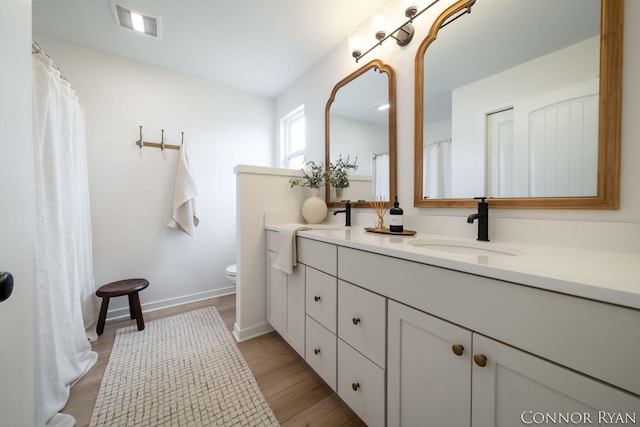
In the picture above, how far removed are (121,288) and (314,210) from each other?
1674 mm

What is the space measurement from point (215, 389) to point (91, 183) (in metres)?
2.02

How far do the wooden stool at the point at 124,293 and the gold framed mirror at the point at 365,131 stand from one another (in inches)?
69.6

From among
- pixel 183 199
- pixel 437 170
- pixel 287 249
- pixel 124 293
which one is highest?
pixel 437 170

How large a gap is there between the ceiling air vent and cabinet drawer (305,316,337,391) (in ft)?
7.98

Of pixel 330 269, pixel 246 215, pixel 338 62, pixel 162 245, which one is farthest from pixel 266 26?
pixel 162 245

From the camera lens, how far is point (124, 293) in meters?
1.77

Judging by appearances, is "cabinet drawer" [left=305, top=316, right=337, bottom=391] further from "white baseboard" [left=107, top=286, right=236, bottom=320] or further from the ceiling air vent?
the ceiling air vent

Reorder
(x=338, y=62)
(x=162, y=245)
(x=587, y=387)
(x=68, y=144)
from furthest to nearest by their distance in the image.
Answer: (x=162, y=245) < (x=338, y=62) < (x=68, y=144) < (x=587, y=387)

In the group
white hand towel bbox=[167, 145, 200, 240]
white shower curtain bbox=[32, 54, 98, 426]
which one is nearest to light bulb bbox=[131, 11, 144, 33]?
white shower curtain bbox=[32, 54, 98, 426]

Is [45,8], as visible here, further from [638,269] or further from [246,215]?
[638,269]

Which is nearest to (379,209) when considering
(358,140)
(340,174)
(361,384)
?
(340,174)

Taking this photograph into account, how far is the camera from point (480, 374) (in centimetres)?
61

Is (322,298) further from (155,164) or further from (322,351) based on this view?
(155,164)

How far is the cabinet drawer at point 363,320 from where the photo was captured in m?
0.89
